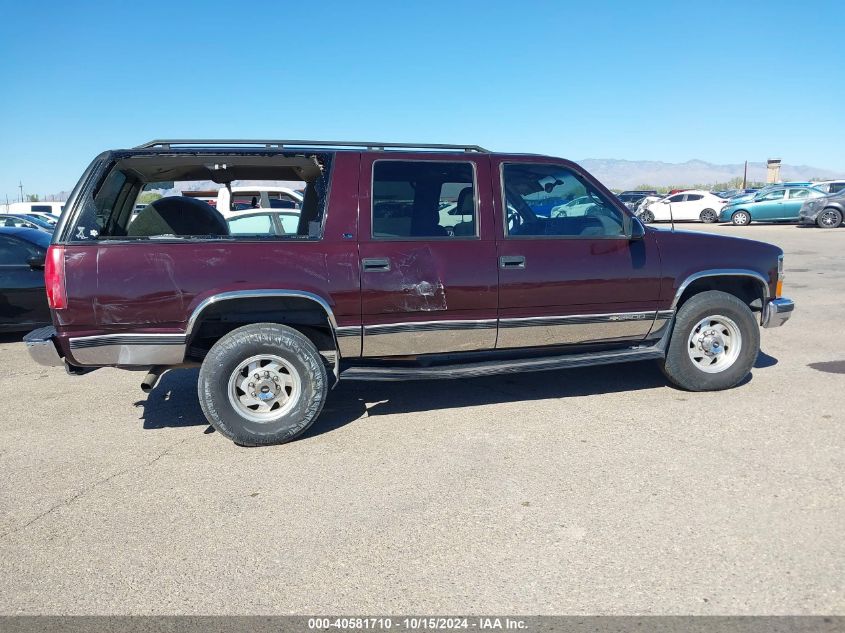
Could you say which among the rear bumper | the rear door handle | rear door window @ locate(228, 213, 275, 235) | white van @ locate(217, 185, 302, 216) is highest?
white van @ locate(217, 185, 302, 216)

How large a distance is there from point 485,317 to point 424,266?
61 cm

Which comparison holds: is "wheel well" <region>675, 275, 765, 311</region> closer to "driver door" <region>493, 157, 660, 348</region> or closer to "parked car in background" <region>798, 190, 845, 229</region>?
"driver door" <region>493, 157, 660, 348</region>

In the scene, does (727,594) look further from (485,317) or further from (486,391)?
(486,391)

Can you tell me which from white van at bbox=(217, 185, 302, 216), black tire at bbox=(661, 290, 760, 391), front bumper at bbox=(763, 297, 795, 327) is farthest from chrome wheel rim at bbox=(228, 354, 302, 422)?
white van at bbox=(217, 185, 302, 216)

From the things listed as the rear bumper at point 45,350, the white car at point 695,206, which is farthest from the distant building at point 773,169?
the rear bumper at point 45,350

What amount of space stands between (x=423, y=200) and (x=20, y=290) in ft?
18.2

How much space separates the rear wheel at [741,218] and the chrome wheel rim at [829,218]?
150 inches

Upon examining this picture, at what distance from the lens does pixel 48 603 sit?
2809 mm

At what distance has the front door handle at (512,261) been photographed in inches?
189

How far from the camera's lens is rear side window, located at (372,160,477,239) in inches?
187

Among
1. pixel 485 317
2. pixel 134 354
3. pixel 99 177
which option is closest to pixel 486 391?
pixel 485 317

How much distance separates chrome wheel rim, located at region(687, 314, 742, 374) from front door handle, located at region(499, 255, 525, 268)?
1653mm

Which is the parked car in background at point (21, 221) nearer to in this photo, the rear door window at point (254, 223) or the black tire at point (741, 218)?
the rear door window at point (254, 223)

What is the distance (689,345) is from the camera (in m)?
5.36
